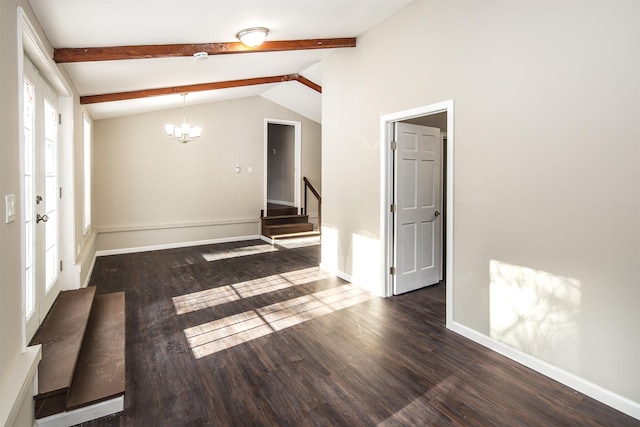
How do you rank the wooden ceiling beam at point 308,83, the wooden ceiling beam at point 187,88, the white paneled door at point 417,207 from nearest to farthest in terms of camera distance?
the white paneled door at point 417,207 → the wooden ceiling beam at point 187,88 → the wooden ceiling beam at point 308,83

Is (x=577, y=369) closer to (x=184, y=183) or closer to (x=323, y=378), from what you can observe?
(x=323, y=378)

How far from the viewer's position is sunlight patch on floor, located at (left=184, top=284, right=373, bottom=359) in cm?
292

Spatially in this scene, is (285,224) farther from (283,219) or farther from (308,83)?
(308,83)

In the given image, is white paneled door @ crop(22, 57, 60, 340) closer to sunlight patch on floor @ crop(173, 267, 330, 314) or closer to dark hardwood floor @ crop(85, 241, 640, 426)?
dark hardwood floor @ crop(85, 241, 640, 426)

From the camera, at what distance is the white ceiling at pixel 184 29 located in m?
2.46

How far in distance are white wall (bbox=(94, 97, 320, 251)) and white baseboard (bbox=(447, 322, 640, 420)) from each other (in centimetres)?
569

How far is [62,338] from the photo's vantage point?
2391 mm

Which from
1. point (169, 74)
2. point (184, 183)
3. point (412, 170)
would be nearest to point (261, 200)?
point (184, 183)

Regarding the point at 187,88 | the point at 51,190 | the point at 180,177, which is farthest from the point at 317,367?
the point at 180,177

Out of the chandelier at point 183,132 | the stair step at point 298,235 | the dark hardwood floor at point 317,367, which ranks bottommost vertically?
the dark hardwood floor at point 317,367

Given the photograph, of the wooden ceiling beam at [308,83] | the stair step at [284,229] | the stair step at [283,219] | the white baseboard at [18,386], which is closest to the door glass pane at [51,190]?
the white baseboard at [18,386]

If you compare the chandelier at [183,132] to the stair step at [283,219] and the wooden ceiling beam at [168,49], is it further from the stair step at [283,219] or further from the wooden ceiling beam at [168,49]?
the wooden ceiling beam at [168,49]

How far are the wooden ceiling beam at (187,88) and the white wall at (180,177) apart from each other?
5.41 ft

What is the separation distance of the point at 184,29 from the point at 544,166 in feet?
10.1
